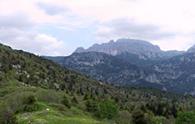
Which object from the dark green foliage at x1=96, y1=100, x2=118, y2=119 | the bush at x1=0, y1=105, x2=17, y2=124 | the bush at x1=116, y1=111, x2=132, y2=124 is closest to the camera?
the bush at x1=0, y1=105, x2=17, y2=124

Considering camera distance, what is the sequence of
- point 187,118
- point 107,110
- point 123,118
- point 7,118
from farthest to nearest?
point 107,110
point 123,118
point 187,118
point 7,118

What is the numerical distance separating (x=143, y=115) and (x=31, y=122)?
61167 millimetres

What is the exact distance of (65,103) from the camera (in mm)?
198125

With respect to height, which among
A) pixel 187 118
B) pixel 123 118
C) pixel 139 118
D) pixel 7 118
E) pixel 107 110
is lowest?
pixel 123 118

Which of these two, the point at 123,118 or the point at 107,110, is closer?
the point at 123,118

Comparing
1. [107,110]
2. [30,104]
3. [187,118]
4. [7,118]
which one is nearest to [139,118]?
[187,118]

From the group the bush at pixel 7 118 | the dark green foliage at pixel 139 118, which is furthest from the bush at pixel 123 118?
the bush at pixel 7 118

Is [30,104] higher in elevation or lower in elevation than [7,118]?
higher

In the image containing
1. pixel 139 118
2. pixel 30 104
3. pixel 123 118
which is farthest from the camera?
pixel 123 118

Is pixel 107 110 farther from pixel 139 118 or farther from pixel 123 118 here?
pixel 139 118

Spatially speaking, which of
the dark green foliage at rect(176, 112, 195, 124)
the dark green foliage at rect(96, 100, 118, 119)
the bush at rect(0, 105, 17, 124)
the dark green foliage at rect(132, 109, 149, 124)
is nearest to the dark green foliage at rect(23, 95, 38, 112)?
the bush at rect(0, 105, 17, 124)

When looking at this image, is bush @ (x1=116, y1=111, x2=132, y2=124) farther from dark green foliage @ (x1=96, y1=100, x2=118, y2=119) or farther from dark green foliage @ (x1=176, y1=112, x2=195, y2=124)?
dark green foliage @ (x1=176, y1=112, x2=195, y2=124)

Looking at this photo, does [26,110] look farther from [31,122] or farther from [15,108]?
[31,122]

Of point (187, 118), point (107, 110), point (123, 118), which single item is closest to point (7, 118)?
point (123, 118)
